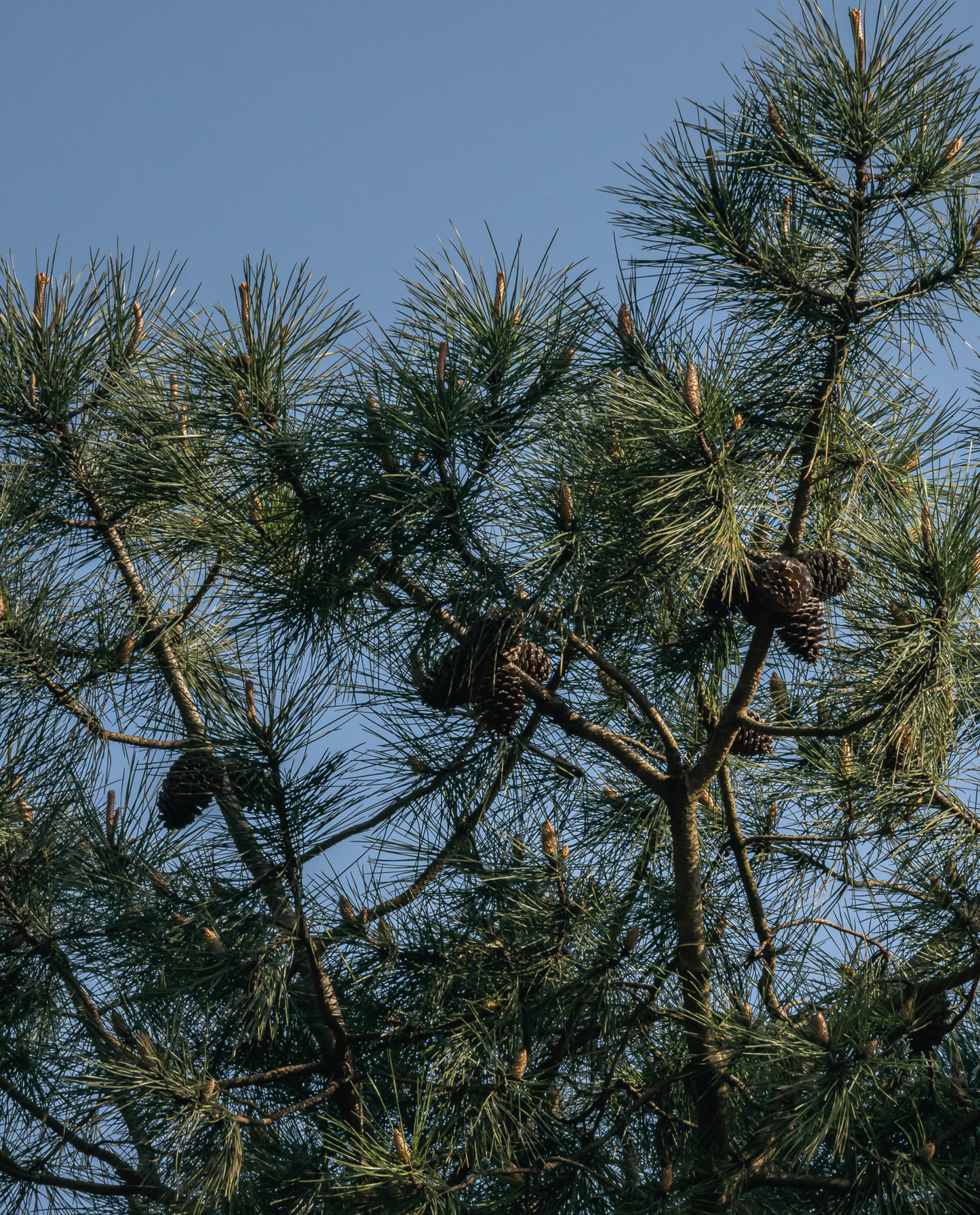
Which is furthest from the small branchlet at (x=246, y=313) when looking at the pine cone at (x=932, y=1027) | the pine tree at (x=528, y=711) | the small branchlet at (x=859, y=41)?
the pine cone at (x=932, y=1027)

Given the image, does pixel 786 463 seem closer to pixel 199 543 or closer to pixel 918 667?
pixel 918 667

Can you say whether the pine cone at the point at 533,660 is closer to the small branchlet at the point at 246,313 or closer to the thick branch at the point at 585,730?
the thick branch at the point at 585,730

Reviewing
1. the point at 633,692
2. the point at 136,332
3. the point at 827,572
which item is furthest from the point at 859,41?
the point at 136,332

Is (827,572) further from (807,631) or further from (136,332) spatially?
(136,332)

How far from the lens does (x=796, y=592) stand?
4.31 ft

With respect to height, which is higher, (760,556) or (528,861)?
(760,556)

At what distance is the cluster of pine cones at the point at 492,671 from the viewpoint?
1383mm

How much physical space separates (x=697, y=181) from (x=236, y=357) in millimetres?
613

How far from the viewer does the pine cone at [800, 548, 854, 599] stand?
1.40 m

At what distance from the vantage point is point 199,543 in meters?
1.68

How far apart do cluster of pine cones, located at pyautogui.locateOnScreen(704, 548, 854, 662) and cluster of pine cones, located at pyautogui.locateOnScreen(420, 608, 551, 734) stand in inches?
9.2

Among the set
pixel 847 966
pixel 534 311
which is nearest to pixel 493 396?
pixel 534 311

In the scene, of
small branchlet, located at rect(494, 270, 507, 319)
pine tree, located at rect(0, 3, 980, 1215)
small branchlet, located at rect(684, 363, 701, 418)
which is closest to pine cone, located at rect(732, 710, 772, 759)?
pine tree, located at rect(0, 3, 980, 1215)

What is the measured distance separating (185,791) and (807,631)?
887mm
